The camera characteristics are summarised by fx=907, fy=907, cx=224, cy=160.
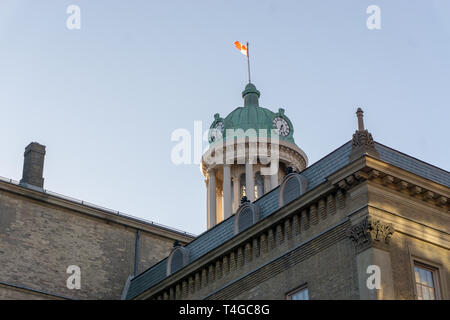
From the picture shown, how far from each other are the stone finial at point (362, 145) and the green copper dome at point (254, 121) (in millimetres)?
28031

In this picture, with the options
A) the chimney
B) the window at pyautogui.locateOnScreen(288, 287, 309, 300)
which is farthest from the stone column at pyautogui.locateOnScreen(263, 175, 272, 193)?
the window at pyautogui.locateOnScreen(288, 287, 309, 300)

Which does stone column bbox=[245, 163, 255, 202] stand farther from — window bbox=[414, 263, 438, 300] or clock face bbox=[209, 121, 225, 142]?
window bbox=[414, 263, 438, 300]

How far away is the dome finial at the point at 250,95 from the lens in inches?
2569

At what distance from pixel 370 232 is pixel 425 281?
3.09m

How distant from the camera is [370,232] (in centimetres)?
3080

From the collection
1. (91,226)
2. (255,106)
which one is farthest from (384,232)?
(255,106)

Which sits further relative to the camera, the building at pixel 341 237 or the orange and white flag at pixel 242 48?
the orange and white flag at pixel 242 48

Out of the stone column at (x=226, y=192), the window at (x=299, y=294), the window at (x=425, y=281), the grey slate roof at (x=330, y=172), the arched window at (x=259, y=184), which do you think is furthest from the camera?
the arched window at (x=259, y=184)

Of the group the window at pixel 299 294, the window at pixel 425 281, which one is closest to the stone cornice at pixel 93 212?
the window at pixel 299 294

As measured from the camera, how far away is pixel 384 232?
31109 millimetres

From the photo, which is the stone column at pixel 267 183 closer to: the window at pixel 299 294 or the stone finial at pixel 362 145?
the window at pixel 299 294

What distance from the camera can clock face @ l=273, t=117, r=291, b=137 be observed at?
61.6m

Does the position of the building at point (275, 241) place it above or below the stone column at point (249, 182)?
below
